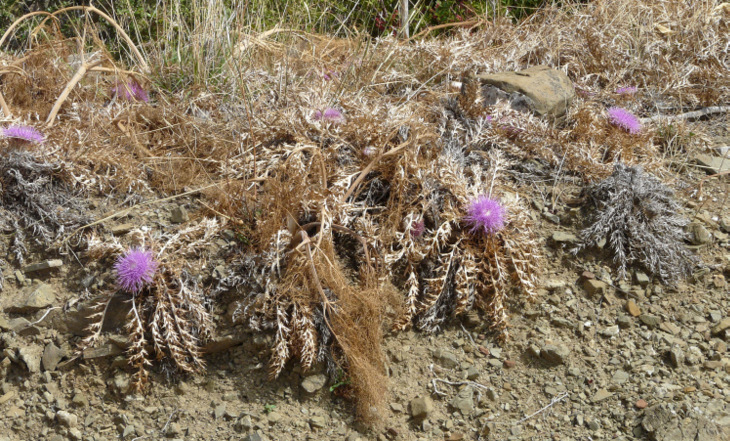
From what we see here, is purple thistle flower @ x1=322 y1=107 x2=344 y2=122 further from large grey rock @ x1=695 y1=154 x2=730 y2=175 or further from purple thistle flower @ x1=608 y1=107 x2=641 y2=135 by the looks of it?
large grey rock @ x1=695 y1=154 x2=730 y2=175

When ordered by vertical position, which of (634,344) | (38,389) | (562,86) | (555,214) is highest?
(562,86)

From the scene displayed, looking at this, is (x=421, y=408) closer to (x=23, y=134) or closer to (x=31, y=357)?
(x=31, y=357)

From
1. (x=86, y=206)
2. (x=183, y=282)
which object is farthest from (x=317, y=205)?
(x=86, y=206)

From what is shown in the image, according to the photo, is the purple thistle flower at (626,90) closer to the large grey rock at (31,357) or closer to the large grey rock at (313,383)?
the large grey rock at (313,383)

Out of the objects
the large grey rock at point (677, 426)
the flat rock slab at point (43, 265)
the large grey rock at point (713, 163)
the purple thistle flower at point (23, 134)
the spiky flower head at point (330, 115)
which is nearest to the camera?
the large grey rock at point (677, 426)

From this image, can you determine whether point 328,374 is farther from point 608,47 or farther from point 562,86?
point 608,47

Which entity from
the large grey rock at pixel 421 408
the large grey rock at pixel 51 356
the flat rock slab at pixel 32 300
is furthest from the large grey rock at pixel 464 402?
the flat rock slab at pixel 32 300

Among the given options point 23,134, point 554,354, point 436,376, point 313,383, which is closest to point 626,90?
point 554,354
